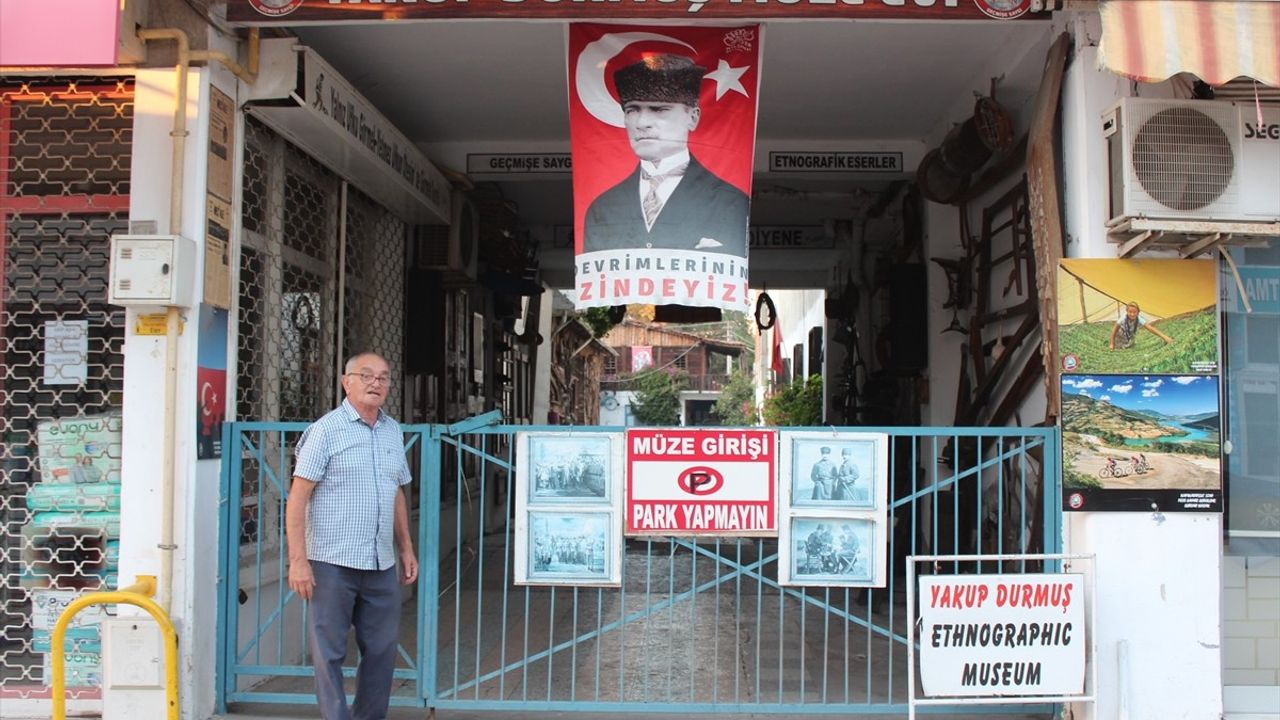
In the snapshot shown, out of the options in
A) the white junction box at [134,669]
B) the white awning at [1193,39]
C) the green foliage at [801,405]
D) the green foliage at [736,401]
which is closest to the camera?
the white awning at [1193,39]

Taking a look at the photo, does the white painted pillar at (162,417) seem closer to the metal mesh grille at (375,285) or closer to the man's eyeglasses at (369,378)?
the man's eyeglasses at (369,378)

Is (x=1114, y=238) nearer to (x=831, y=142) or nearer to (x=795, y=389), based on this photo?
(x=831, y=142)

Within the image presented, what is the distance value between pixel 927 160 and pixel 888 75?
1.02 metres

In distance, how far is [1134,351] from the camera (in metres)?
4.82

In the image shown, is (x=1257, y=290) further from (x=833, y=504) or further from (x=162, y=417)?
(x=162, y=417)

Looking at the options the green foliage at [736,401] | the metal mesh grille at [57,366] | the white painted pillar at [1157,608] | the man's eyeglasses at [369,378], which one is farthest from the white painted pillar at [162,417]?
the green foliage at [736,401]

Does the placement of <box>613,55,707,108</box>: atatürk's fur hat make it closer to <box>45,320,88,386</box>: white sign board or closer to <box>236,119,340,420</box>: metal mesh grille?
<box>236,119,340,420</box>: metal mesh grille

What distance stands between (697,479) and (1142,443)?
218 cm

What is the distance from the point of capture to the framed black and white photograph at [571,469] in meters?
4.86

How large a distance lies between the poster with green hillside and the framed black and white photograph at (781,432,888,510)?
3.47 ft

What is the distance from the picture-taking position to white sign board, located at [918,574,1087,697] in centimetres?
437

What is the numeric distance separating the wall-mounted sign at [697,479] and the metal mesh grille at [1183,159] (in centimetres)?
220

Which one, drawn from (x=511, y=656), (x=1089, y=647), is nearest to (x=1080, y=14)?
(x=1089, y=647)

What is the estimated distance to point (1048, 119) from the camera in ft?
16.7
